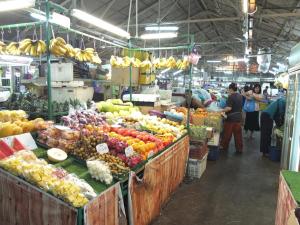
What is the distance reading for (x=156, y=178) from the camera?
3.88 m

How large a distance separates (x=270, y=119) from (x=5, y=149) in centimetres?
640

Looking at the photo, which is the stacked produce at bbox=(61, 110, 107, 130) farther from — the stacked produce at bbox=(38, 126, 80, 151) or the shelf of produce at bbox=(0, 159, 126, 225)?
the shelf of produce at bbox=(0, 159, 126, 225)

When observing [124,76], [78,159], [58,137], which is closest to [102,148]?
[78,159]

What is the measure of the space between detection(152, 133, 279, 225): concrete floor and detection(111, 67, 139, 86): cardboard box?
2.79 m

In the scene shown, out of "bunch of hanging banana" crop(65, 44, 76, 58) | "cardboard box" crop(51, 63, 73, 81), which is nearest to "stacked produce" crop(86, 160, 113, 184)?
"bunch of hanging banana" crop(65, 44, 76, 58)

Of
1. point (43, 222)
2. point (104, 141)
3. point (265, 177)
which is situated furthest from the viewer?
point (265, 177)

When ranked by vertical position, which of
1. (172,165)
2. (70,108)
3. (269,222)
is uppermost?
(70,108)

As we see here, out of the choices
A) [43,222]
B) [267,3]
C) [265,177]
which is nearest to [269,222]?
[265,177]

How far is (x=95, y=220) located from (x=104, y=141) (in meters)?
1.16

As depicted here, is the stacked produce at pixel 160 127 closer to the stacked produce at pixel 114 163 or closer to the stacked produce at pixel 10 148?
the stacked produce at pixel 114 163

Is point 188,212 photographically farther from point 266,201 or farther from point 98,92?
point 98,92

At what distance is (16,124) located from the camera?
11.2 ft

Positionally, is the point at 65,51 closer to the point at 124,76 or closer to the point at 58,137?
the point at 58,137

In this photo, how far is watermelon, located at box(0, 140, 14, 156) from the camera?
290cm
